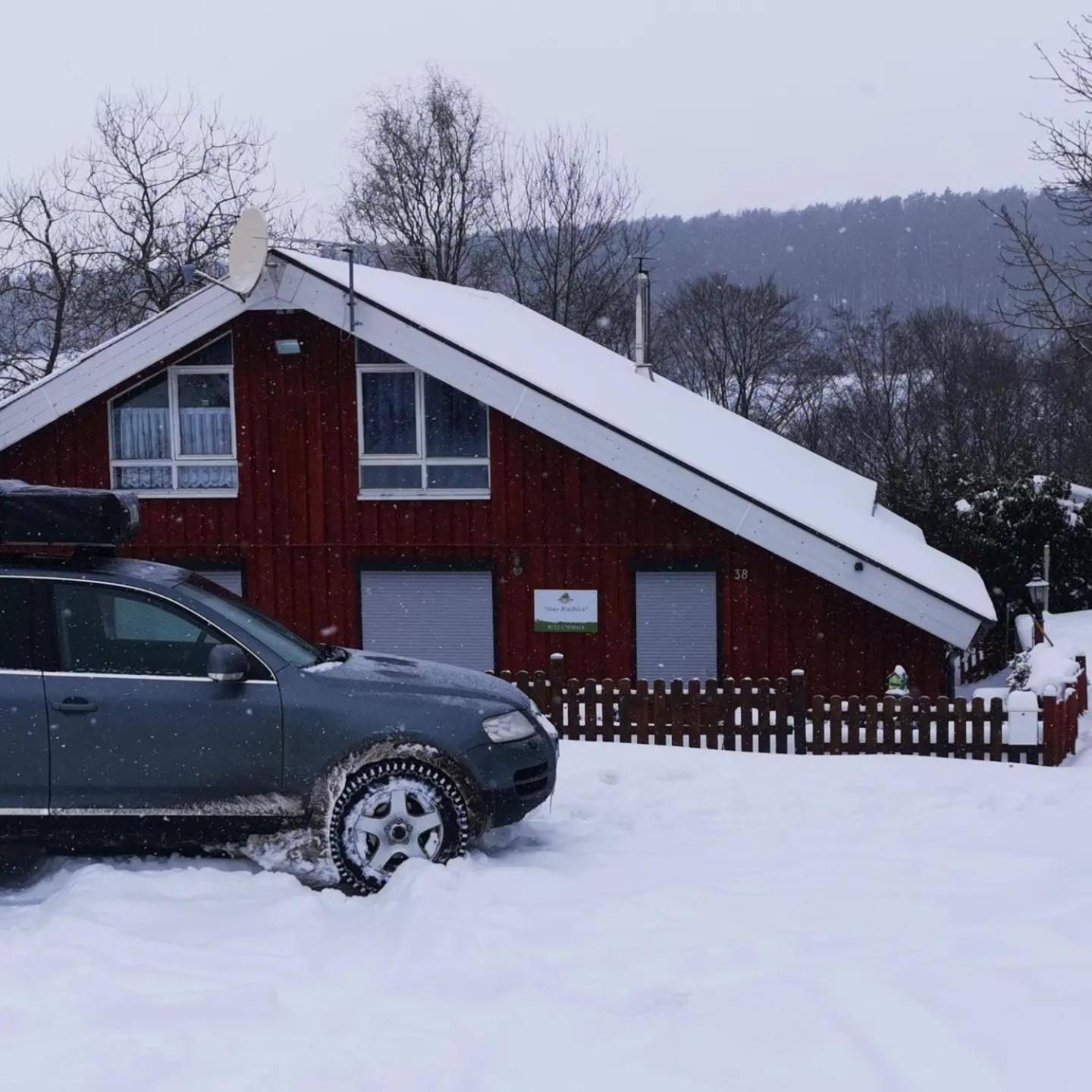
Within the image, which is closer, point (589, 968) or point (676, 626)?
point (589, 968)

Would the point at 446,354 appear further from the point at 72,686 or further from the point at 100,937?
the point at 100,937

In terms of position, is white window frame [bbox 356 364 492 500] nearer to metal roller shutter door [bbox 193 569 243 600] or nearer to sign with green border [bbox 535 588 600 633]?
sign with green border [bbox 535 588 600 633]

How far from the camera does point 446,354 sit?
14.7 m

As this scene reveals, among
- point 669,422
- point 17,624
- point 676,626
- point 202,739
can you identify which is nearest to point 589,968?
point 202,739

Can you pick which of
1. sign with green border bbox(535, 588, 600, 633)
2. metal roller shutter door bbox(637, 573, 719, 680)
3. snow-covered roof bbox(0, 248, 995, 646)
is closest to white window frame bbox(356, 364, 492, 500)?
snow-covered roof bbox(0, 248, 995, 646)

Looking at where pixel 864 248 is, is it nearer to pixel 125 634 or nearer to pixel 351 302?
pixel 351 302

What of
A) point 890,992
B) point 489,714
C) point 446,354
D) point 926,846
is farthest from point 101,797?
point 446,354

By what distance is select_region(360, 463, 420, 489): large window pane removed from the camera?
52.1 feet

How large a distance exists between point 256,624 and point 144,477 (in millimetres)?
10164

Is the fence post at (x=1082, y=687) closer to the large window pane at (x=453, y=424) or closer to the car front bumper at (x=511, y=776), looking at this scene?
the large window pane at (x=453, y=424)

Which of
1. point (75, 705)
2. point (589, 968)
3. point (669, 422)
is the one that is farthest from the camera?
point (669, 422)

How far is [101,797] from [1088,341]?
12941 mm

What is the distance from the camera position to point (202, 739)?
6363mm

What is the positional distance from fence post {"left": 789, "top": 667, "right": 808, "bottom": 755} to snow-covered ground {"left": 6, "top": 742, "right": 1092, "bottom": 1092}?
423cm
